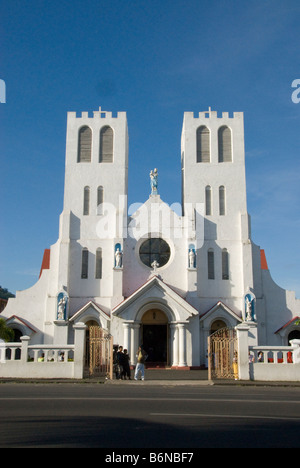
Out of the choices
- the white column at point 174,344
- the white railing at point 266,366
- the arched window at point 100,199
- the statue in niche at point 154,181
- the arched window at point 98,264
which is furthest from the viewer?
the statue in niche at point 154,181

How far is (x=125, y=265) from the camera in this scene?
32469 mm

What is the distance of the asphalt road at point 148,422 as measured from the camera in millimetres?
7027

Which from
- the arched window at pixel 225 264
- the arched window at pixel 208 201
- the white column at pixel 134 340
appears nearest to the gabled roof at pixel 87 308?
the white column at pixel 134 340

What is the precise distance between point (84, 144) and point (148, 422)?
93.6 feet

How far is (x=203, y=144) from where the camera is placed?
1379 inches

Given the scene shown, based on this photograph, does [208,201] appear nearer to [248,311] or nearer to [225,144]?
[225,144]

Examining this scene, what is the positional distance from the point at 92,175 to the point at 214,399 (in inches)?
946

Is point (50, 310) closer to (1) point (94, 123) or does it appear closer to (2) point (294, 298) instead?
(1) point (94, 123)

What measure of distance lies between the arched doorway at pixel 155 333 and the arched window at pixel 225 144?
1194 cm

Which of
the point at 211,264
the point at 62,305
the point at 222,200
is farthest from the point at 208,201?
the point at 62,305

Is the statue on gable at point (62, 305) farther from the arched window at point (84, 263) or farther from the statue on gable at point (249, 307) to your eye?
the statue on gable at point (249, 307)

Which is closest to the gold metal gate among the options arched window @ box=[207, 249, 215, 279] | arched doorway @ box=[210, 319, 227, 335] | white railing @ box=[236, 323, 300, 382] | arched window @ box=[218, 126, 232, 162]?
white railing @ box=[236, 323, 300, 382]
